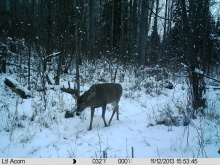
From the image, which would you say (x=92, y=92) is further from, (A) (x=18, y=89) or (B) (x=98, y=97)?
(A) (x=18, y=89)

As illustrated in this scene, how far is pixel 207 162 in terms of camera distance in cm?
323

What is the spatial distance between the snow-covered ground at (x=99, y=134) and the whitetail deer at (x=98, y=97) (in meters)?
0.41

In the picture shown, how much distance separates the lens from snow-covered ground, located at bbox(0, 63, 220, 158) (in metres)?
4.21

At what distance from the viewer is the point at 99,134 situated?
17.1ft

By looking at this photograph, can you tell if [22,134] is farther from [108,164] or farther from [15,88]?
[15,88]

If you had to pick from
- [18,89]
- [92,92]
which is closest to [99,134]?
[92,92]

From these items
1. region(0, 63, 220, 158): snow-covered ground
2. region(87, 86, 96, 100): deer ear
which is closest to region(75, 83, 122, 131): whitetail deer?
region(87, 86, 96, 100): deer ear

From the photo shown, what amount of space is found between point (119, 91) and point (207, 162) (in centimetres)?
392

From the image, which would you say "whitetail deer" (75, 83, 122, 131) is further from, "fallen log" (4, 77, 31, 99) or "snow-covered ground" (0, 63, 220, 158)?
"fallen log" (4, 77, 31, 99)

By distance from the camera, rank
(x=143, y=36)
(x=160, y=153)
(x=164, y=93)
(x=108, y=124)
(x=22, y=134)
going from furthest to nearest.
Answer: (x=143, y=36) → (x=164, y=93) → (x=108, y=124) → (x=22, y=134) → (x=160, y=153)

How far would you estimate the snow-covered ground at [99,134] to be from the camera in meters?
4.21

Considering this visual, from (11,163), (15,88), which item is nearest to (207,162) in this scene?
(11,163)

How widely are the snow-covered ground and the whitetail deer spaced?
410mm

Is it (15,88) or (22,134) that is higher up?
(15,88)
